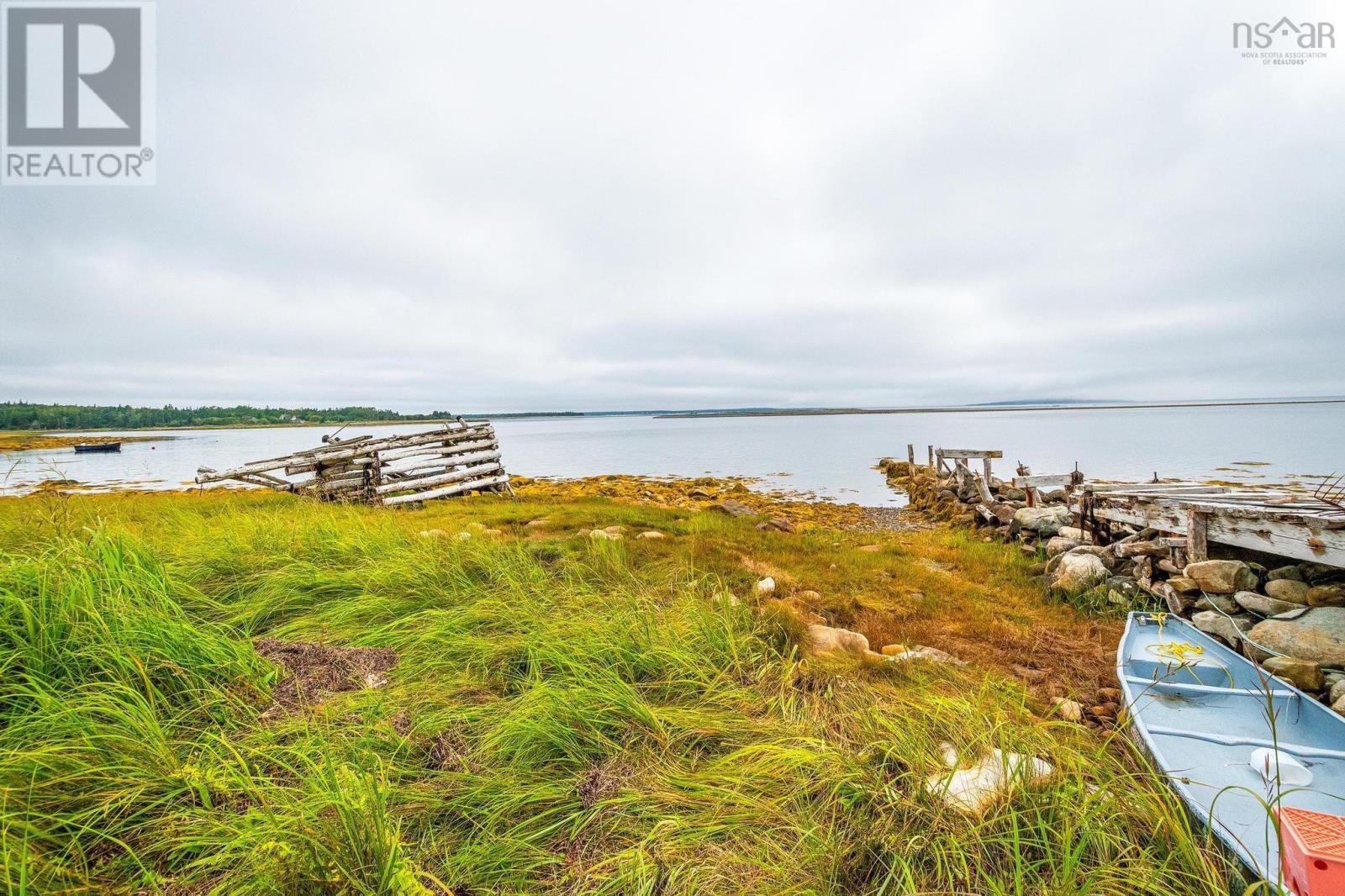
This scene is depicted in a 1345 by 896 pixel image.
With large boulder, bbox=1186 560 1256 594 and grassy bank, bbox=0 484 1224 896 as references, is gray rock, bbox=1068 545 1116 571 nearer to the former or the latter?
large boulder, bbox=1186 560 1256 594

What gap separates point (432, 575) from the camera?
5035mm

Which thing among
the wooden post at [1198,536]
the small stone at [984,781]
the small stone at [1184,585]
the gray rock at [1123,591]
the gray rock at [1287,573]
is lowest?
the gray rock at [1123,591]

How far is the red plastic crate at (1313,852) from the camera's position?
1.86m

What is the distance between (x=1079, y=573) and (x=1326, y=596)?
8.80 feet

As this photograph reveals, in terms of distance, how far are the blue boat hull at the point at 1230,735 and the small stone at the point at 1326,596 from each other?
39.3 inches

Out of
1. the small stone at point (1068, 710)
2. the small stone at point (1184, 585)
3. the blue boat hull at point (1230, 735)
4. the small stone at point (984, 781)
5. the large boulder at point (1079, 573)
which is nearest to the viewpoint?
→ the small stone at point (984, 781)

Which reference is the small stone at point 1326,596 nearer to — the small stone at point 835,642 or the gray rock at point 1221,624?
the gray rock at point 1221,624

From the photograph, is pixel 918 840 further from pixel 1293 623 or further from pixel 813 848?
pixel 1293 623

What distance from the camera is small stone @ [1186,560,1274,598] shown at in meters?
5.45

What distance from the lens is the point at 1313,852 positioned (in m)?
1.90

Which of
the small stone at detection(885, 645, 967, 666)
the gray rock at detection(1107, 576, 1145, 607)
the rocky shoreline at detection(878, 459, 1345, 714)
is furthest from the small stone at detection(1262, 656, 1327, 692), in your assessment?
the small stone at detection(885, 645, 967, 666)

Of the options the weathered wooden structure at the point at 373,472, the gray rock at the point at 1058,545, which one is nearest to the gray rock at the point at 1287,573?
the gray rock at the point at 1058,545

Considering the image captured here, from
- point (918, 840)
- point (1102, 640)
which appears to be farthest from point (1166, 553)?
point (918, 840)

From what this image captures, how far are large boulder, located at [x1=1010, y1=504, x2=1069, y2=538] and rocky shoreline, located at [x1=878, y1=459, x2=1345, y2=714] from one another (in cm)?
2
